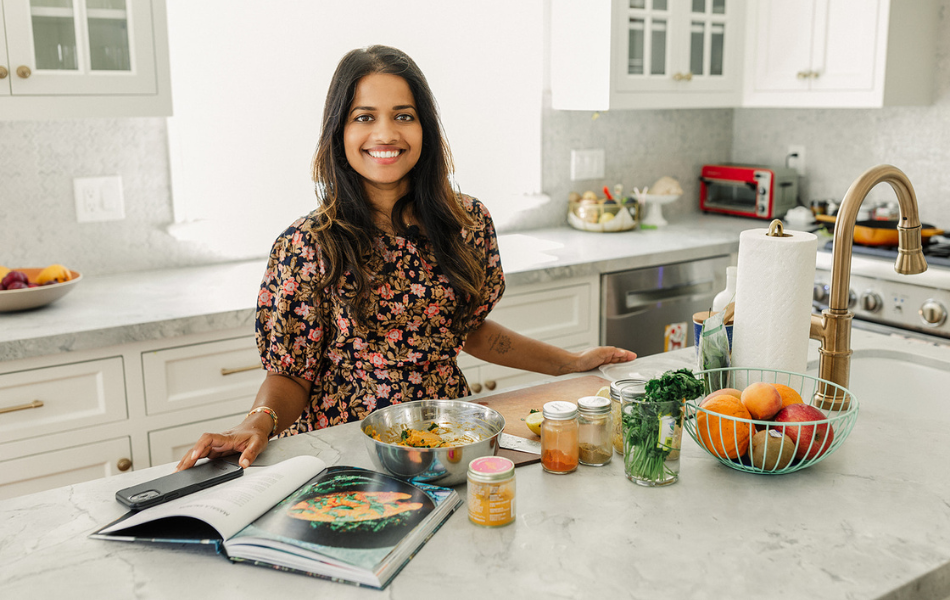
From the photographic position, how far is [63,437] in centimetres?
200

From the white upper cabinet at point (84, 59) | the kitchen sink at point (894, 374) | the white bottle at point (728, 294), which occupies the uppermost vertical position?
the white upper cabinet at point (84, 59)

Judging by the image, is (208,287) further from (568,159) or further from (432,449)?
(568,159)

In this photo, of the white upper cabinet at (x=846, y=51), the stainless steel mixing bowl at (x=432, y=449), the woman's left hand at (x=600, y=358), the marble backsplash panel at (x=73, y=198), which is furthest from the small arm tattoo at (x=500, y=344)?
the white upper cabinet at (x=846, y=51)

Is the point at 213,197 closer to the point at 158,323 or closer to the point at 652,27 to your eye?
the point at 158,323

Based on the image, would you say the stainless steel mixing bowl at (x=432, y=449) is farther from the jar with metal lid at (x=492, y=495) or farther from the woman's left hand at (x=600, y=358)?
the woman's left hand at (x=600, y=358)

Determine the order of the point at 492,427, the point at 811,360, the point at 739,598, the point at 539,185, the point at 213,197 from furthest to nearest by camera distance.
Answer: the point at 539,185 → the point at 213,197 → the point at 811,360 → the point at 492,427 → the point at 739,598

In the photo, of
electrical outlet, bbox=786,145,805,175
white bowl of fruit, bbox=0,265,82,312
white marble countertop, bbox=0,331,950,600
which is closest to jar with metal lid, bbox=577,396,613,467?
white marble countertop, bbox=0,331,950,600

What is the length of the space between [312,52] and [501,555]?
226cm

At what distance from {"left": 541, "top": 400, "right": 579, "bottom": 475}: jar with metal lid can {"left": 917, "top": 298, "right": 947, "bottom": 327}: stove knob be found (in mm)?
1877

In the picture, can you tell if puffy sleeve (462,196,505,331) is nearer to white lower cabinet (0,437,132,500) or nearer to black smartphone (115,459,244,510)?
black smartphone (115,459,244,510)

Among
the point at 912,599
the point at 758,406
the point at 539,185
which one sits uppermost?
the point at 539,185

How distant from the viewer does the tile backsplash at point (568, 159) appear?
2.46m

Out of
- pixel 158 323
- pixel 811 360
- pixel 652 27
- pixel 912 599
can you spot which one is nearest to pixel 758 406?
pixel 912 599

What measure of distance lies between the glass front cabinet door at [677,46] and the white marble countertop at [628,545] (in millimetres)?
2134
